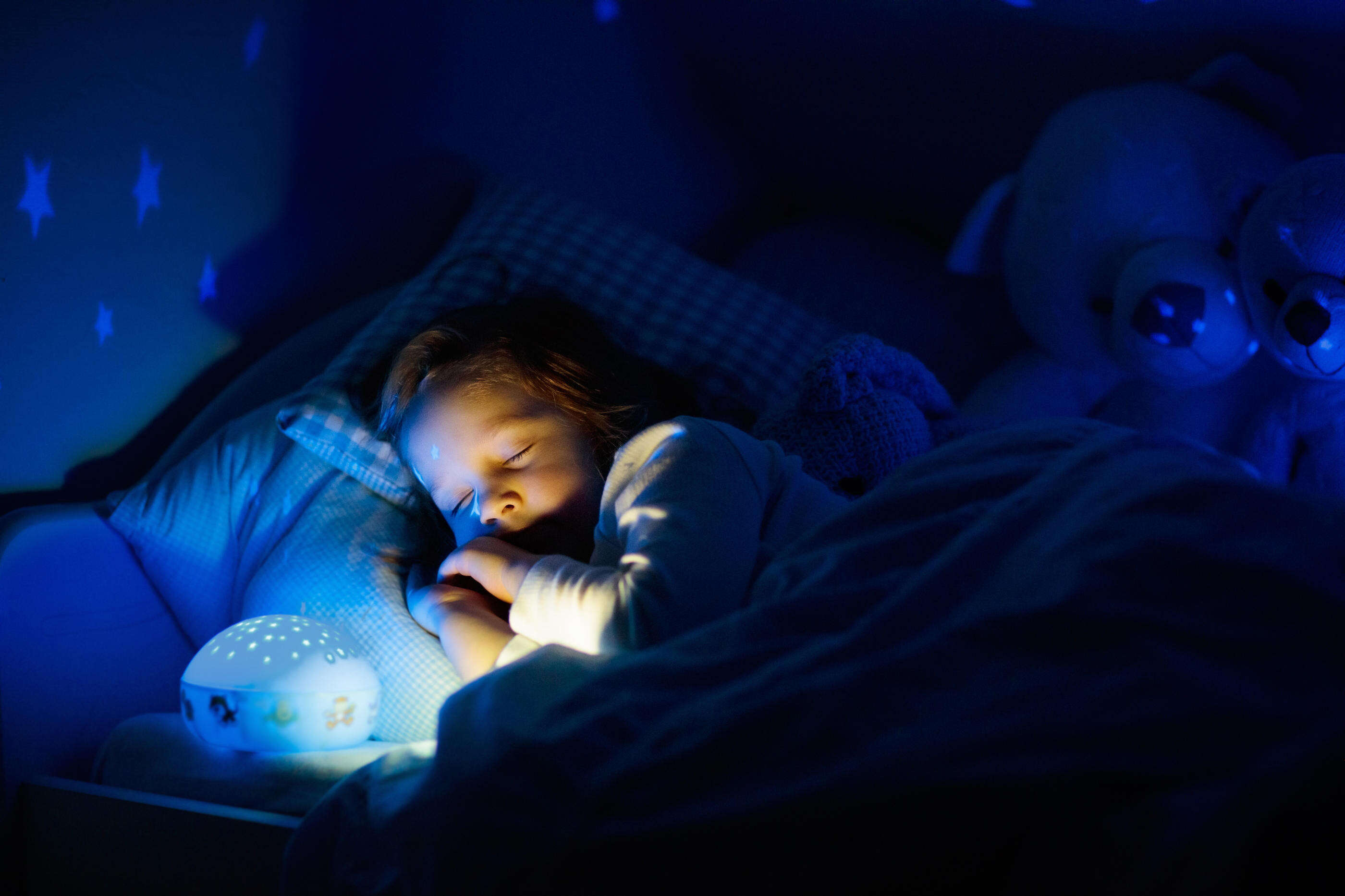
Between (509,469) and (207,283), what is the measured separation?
614 mm

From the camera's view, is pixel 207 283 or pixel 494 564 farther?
pixel 207 283

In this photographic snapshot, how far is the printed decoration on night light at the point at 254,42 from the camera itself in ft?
4.22

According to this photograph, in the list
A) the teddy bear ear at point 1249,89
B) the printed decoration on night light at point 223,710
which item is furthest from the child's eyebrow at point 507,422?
the teddy bear ear at point 1249,89

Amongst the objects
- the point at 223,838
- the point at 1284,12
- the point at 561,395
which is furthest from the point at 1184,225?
the point at 223,838

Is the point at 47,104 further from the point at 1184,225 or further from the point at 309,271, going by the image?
the point at 1184,225

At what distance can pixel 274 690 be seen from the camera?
800 mm

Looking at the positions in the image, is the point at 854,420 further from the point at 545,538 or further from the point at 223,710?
the point at 223,710

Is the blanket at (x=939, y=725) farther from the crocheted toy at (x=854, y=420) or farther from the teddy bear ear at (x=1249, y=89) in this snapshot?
the teddy bear ear at (x=1249, y=89)

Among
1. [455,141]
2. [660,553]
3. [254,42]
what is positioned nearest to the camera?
[660,553]

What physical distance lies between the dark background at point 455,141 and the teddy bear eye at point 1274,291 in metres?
0.28

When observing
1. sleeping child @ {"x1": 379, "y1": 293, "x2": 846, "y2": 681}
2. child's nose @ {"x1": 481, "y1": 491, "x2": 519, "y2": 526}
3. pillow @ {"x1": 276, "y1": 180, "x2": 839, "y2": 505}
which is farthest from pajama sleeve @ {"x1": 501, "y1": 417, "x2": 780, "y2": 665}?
pillow @ {"x1": 276, "y1": 180, "x2": 839, "y2": 505}

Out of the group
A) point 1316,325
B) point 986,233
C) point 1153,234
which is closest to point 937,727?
point 1316,325

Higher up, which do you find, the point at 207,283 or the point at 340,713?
the point at 207,283

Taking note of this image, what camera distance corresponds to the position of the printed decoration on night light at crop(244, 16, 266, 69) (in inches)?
50.6
